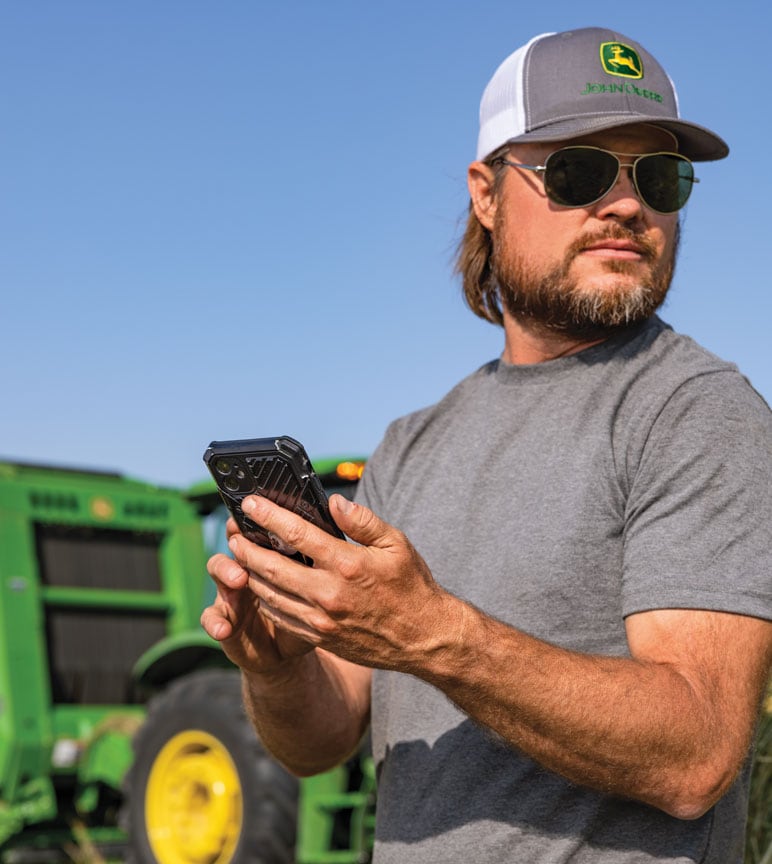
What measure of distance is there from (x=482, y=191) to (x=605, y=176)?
43cm

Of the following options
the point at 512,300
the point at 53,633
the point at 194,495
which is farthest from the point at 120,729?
the point at 512,300

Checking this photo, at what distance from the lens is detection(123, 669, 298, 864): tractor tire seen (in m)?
6.05

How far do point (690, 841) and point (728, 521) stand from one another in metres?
0.52

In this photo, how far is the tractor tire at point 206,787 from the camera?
6.05m

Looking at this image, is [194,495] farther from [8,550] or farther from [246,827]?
[246,827]

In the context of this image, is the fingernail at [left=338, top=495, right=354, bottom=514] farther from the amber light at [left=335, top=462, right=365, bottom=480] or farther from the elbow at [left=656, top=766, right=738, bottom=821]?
the amber light at [left=335, top=462, right=365, bottom=480]

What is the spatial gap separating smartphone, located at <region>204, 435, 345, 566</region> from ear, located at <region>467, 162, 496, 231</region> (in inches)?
45.5

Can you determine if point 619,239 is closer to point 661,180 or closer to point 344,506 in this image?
point 661,180

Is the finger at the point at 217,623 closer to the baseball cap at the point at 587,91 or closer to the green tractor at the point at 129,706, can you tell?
the baseball cap at the point at 587,91

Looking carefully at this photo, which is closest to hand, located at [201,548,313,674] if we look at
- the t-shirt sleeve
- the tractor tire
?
the t-shirt sleeve

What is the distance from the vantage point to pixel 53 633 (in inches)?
327

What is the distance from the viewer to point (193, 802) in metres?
6.58

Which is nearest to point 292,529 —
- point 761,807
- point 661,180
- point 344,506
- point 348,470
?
point 344,506

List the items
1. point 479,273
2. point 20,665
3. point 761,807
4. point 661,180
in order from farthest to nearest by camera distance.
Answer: point 20,665 < point 761,807 < point 479,273 < point 661,180
